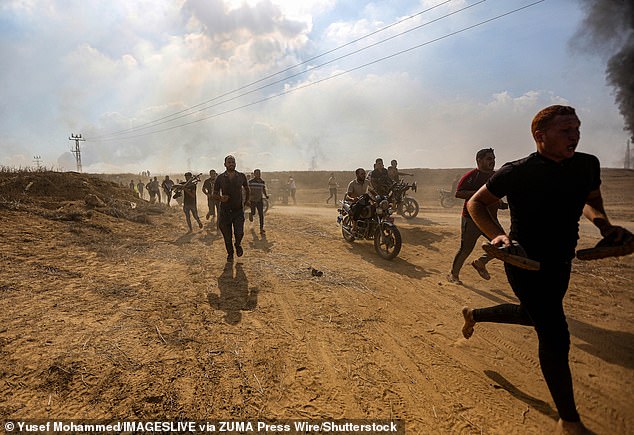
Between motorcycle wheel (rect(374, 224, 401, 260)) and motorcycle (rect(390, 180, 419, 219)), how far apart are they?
13.8 ft

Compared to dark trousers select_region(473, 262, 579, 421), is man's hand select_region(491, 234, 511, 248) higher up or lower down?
higher up

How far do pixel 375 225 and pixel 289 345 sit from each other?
4.67 meters

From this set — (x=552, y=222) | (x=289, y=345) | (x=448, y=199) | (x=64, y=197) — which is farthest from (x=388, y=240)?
(x=448, y=199)

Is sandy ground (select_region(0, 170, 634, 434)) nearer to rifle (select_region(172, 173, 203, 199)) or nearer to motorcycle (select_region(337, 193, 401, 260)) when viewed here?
motorcycle (select_region(337, 193, 401, 260))

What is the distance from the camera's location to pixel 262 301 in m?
4.41

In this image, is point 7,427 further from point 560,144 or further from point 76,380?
point 560,144

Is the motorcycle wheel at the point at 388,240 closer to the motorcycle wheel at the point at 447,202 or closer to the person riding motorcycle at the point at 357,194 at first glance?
the person riding motorcycle at the point at 357,194

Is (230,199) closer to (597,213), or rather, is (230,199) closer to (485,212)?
(485,212)

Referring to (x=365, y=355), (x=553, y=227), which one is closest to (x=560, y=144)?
(x=553, y=227)

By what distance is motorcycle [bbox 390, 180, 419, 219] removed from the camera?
11368mm

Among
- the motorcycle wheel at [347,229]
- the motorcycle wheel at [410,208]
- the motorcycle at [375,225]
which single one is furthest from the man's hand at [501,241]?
the motorcycle wheel at [410,208]

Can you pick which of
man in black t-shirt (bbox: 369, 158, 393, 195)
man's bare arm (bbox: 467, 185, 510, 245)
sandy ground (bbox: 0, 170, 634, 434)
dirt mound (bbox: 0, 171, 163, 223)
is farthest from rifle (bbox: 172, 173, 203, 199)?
man's bare arm (bbox: 467, 185, 510, 245)

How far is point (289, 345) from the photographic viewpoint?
323cm

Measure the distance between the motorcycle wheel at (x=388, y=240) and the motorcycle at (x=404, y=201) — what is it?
4.19 m
